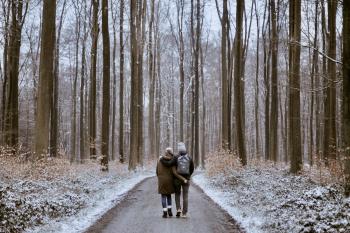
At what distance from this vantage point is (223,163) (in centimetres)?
2223

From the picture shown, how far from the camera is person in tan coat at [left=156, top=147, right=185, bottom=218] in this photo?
468 inches

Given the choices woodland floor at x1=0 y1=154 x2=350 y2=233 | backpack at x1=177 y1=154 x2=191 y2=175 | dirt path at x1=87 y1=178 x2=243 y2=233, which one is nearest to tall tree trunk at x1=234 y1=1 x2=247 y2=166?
woodland floor at x1=0 y1=154 x2=350 y2=233

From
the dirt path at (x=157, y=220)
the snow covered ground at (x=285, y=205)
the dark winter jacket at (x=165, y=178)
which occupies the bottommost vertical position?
the dirt path at (x=157, y=220)

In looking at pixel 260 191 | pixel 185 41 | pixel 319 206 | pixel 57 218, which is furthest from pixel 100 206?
pixel 185 41

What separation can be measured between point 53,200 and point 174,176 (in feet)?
10.6

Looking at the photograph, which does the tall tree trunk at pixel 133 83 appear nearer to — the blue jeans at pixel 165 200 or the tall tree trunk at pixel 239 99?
the tall tree trunk at pixel 239 99

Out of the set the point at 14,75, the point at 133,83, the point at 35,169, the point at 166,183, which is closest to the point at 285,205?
A: the point at 166,183

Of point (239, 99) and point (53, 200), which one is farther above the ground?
point (239, 99)

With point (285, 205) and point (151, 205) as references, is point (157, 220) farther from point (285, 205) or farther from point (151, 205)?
point (285, 205)

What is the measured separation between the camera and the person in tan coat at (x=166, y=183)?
468 inches

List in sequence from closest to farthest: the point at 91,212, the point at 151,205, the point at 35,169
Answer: the point at 91,212 < the point at 151,205 < the point at 35,169

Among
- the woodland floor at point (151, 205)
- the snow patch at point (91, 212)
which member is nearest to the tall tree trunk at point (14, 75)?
the woodland floor at point (151, 205)

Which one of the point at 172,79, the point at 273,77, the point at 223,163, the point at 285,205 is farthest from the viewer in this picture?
the point at 172,79

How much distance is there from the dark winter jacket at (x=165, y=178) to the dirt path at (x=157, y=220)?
28.7 inches
